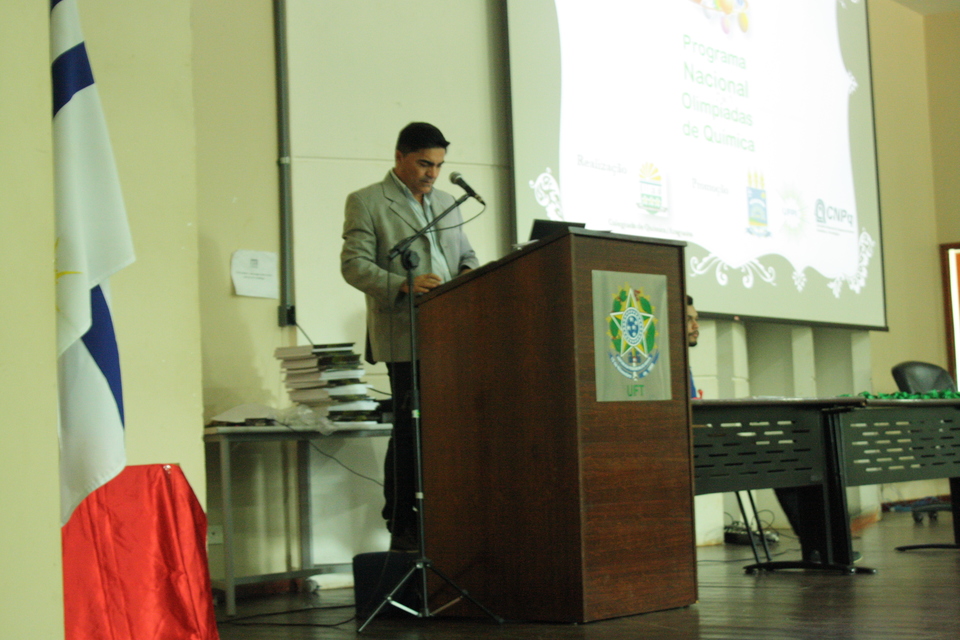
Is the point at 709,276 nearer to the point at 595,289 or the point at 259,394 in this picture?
the point at 259,394

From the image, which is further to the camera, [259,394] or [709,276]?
[709,276]

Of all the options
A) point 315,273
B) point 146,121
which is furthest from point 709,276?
point 146,121

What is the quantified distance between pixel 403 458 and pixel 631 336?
0.99 meters

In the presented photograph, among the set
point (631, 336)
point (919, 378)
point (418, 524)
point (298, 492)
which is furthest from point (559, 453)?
point (919, 378)

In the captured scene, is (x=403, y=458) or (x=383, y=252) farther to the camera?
(x=383, y=252)

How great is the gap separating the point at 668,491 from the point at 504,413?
1.48ft

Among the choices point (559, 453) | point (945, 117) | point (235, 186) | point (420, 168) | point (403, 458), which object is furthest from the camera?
point (945, 117)

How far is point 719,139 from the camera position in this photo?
548cm

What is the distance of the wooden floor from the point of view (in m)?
2.23

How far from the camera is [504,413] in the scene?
98.2 inches

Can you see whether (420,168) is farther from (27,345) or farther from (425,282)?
(27,345)

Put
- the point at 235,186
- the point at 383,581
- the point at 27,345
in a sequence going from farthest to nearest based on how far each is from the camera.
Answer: the point at 235,186 → the point at 383,581 → the point at 27,345

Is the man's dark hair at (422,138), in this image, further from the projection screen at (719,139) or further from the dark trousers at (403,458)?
the projection screen at (719,139)

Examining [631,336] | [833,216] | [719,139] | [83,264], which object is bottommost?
[631,336]
